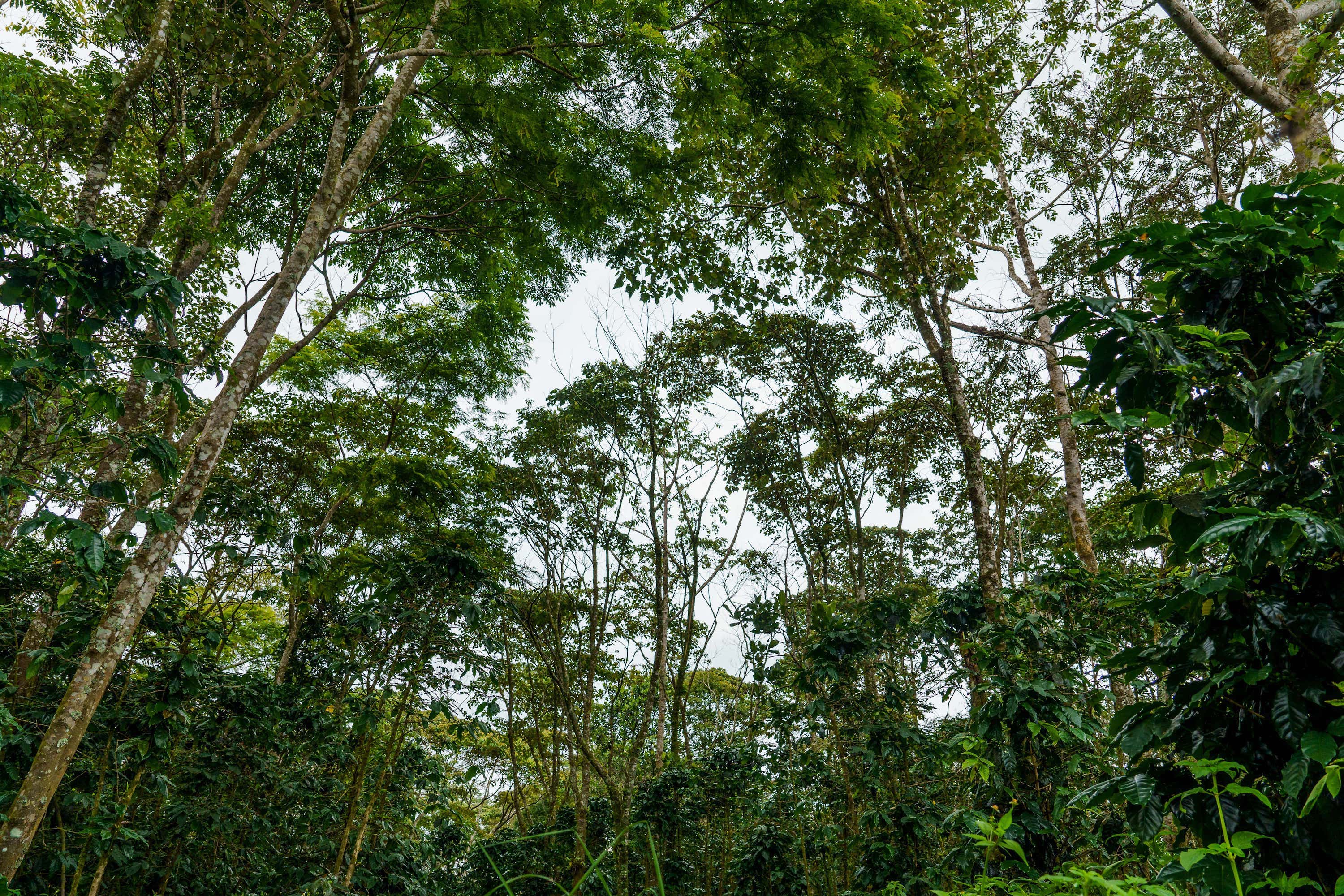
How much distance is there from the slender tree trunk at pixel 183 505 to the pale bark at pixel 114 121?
0.88 m

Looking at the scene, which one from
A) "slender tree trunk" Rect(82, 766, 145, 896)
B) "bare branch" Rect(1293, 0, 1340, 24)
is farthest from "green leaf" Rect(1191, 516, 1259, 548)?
"bare branch" Rect(1293, 0, 1340, 24)

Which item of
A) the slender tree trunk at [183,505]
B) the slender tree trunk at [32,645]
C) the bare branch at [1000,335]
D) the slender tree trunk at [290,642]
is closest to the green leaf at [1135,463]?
the bare branch at [1000,335]

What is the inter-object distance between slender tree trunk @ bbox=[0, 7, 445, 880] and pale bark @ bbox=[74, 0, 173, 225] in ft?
2.88

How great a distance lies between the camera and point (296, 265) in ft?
11.8

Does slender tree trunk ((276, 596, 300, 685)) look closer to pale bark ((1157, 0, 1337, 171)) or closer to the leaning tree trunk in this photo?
the leaning tree trunk

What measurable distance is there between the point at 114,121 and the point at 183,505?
2094 millimetres

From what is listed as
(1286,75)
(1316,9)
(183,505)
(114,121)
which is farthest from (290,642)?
(1316,9)

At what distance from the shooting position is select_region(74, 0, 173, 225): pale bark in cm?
336

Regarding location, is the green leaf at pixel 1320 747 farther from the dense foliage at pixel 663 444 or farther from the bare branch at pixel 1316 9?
the bare branch at pixel 1316 9

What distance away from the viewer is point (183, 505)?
121 inches

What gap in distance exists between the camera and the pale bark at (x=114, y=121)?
3.36m

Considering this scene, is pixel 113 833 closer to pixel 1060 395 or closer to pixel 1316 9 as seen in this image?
pixel 1316 9

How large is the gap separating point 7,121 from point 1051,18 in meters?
9.12

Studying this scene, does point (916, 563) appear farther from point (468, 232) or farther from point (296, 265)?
point (296, 265)
